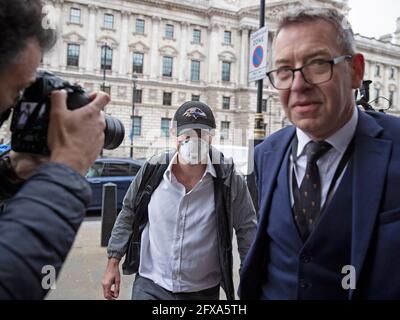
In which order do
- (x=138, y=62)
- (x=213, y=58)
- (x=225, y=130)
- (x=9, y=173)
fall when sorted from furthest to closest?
(x=225, y=130) → (x=213, y=58) → (x=138, y=62) → (x=9, y=173)

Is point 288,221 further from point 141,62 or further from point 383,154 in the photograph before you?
point 141,62

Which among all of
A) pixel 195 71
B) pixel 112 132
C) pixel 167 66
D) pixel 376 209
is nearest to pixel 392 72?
pixel 195 71

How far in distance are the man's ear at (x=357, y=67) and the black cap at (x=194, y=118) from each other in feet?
4.07

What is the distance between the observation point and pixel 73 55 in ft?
131

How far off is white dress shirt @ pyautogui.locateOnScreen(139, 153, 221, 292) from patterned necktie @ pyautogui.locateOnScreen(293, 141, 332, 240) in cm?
95

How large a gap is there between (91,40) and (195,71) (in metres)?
13.5

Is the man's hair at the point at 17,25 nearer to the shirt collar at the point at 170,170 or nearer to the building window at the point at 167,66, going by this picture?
the shirt collar at the point at 170,170

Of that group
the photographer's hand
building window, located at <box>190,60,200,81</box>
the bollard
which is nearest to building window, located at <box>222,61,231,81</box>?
building window, located at <box>190,60,200,81</box>

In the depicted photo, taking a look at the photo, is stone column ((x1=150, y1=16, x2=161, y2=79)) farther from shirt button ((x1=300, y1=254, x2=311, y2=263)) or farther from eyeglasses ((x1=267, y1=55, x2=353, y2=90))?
shirt button ((x1=300, y1=254, x2=311, y2=263))

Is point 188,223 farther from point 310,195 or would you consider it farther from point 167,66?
point 167,66

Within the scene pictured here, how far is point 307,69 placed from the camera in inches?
58.4
